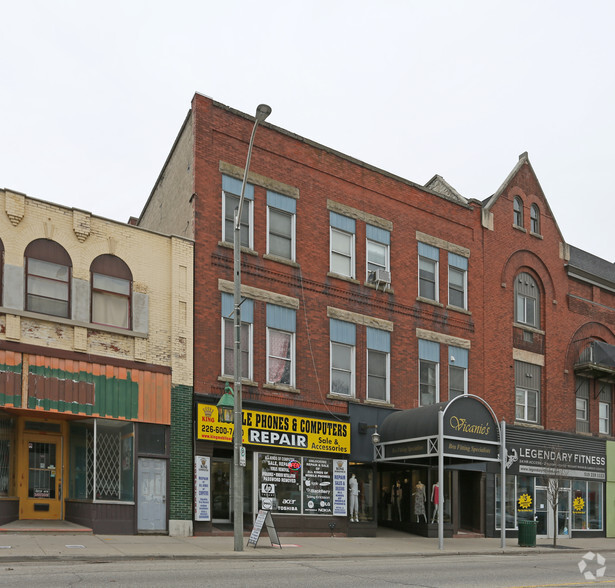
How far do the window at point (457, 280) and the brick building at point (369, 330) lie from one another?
66 millimetres

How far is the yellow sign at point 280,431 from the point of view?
23.6m

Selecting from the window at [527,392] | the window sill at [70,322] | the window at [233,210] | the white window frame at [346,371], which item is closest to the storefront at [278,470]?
the white window frame at [346,371]

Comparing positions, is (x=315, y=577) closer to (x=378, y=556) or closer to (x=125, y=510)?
(x=378, y=556)

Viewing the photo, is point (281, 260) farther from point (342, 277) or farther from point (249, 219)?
point (342, 277)

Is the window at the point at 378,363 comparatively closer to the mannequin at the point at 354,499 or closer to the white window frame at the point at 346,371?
the white window frame at the point at 346,371

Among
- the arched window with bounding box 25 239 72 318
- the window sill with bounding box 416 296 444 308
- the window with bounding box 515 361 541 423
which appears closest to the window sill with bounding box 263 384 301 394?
the arched window with bounding box 25 239 72 318

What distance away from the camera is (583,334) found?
37594 millimetres

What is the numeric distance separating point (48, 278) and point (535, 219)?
22.2m

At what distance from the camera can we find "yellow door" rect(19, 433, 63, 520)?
71.1 feet

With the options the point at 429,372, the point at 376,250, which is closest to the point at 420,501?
the point at 429,372

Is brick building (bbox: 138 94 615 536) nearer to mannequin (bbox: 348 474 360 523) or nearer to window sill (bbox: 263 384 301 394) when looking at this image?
window sill (bbox: 263 384 301 394)

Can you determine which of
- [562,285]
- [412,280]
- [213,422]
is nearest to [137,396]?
[213,422]

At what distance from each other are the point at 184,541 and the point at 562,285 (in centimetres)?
2237

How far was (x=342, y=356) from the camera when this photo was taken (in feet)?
91.2
